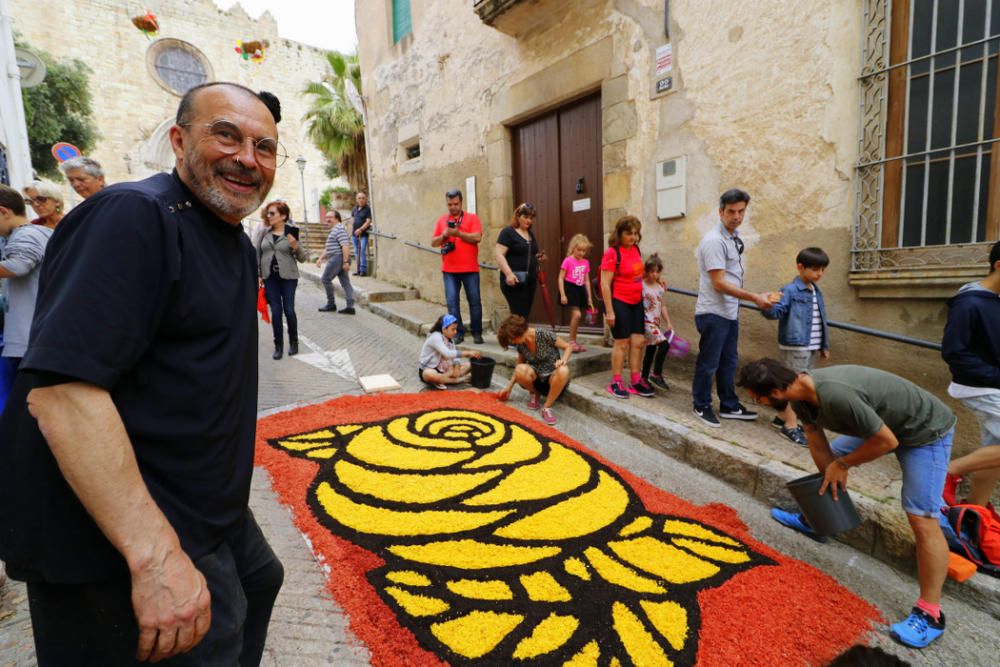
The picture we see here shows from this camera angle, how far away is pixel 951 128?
351cm

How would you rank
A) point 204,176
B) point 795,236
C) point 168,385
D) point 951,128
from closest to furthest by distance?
point 168,385
point 204,176
point 951,128
point 795,236

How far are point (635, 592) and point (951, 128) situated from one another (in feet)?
12.8

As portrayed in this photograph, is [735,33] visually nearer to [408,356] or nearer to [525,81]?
[525,81]

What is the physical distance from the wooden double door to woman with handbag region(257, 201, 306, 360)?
3.26m

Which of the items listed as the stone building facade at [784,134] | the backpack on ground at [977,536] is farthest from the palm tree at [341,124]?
the backpack on ground at [977,536]

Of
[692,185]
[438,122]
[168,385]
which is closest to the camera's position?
[168,385]

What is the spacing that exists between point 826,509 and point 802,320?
1.77 meters

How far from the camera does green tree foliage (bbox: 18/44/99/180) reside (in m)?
14.6

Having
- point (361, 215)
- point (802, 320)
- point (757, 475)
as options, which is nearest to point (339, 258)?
point (361, 215)

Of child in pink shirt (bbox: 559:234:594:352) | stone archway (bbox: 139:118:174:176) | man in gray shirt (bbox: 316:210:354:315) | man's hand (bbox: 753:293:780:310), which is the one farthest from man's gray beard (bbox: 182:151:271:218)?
stone archway (bbox: 139:118:174:176)

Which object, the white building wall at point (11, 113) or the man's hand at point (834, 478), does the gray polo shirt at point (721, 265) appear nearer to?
the man's hand at point (834, 478)

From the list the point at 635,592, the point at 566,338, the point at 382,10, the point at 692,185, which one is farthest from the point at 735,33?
the point at 382,10

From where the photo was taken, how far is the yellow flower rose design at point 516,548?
2.06m

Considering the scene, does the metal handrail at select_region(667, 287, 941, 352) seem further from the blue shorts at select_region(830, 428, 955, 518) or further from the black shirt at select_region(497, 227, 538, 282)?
the black shirt at select_region(497, 227, 538, 282)
